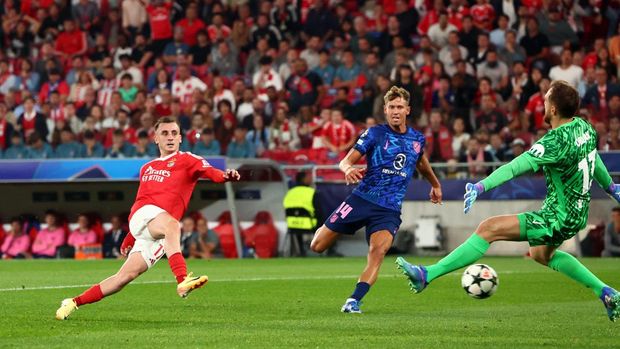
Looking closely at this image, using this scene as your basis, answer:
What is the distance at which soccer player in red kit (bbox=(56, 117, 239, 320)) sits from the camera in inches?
444

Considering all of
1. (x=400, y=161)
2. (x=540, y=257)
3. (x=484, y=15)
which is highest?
(x=484, y=15)

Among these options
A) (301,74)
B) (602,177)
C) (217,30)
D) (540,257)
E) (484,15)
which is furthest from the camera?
(217,30)

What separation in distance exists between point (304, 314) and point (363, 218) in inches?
43.0

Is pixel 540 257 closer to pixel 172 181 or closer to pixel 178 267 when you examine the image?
pixel 178 267

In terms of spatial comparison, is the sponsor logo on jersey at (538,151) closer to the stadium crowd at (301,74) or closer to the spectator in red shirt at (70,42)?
the stadium crowd at (301,74)

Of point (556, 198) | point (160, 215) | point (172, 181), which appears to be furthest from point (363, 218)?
point (556, 198)

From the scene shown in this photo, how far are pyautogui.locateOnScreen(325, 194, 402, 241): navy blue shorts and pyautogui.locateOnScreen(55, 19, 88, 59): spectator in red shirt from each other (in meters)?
20.4

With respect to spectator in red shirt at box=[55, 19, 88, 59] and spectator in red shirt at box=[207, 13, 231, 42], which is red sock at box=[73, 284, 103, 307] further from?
spectator in red shirt at box=[55, 19, 88, 59]

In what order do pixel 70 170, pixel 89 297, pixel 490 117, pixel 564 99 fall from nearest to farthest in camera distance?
pixel 564 99, pixel 89 297, pixel 490 117, pixel 70 170

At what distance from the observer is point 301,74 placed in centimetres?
2759

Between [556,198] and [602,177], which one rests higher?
[602,177]

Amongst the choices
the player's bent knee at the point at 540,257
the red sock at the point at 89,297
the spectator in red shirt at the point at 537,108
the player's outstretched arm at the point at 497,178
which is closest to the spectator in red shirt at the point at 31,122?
the spectator in red shirt at the point at 537,108

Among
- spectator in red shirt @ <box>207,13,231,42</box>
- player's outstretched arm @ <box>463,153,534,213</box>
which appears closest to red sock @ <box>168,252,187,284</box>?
player's outstretched arm @ <box>463,153,534,213</box>

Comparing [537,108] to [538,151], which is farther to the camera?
[537,108]
